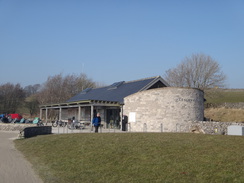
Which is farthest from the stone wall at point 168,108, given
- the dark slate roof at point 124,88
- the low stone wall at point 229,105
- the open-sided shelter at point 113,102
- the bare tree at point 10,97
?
the bare tree at point 10,97

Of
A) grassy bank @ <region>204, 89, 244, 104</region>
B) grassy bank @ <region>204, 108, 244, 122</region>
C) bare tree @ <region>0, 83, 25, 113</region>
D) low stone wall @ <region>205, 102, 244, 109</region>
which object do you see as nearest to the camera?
grassy bank @ <region>204, 108, 244, 122</region>

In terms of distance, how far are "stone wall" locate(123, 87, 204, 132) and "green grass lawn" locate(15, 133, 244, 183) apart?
10333 mm

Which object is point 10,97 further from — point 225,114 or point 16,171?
point 16,171

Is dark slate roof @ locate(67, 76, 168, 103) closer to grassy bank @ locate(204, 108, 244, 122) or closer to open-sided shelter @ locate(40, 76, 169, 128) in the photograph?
open-sided shelter @ locate(40, 76, 169, 128)

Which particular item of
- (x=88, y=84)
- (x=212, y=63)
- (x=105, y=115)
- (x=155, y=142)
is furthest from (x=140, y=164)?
(x=88, y=84)

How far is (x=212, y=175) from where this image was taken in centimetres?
696

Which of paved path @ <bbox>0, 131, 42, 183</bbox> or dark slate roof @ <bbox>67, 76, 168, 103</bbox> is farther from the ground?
dark slate roof @ <bbox>67, 76, 168, 103</bbox>

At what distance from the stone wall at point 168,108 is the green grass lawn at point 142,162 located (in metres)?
10.3

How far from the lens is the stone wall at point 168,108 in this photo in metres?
21.9

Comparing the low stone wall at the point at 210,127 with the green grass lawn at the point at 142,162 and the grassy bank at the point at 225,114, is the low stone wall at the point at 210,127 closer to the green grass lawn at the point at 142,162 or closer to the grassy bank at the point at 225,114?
Result: the green grass lawn at the point at 142,162

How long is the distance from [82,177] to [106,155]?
2.20 metres

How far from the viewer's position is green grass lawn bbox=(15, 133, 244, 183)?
23.8 ft

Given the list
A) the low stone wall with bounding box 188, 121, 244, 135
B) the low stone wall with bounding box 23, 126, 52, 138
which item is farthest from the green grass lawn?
the low stone wall with bounding box 188, 121, 244, 135

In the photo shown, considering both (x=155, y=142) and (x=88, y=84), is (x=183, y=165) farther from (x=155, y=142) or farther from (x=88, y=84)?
(x=88, y=84)
